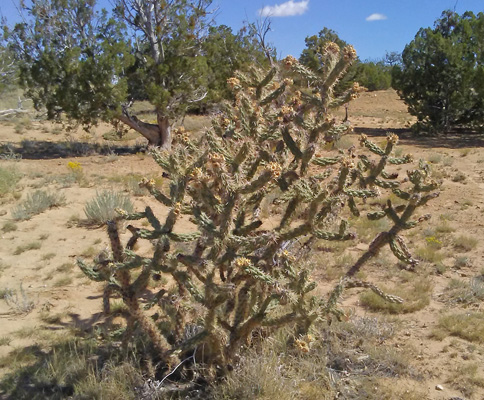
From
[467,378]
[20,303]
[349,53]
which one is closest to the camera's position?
[349,53]

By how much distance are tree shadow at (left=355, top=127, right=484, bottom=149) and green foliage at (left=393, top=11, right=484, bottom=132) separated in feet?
1.30

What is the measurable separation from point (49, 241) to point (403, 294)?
4.90 meters

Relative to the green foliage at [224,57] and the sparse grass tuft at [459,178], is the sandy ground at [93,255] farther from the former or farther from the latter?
the green foliage at [224,57]

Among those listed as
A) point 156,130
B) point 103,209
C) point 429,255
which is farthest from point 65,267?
point 156,130

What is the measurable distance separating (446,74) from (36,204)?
1473cm

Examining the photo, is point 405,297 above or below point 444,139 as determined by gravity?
below

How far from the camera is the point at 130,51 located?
13281 mm

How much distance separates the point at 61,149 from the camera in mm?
14344

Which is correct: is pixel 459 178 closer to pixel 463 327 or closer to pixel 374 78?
pixel 463 327

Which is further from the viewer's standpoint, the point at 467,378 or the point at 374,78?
the point at 374,78

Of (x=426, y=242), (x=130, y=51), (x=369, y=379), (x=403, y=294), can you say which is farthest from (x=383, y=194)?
(x=130, y=51)

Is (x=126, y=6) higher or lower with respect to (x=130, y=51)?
higher

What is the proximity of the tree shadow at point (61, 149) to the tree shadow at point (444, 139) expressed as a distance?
348 inches

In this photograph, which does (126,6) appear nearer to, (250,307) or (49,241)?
(49,241)
